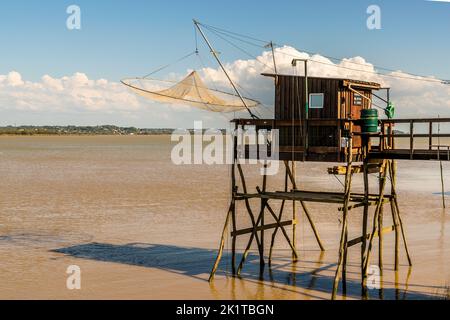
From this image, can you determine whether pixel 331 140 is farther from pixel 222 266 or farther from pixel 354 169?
pixel 222 266

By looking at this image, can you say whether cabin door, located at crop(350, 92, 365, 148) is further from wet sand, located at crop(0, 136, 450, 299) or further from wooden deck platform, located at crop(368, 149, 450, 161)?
wet sand, located at crop(0, 136, 450, 299)

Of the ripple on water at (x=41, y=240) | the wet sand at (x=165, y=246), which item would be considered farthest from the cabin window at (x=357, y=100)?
the ripple on water at (x=41, y=240)

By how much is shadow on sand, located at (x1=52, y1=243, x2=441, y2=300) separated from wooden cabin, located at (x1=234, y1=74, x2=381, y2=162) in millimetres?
3709

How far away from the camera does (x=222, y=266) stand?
2059cm

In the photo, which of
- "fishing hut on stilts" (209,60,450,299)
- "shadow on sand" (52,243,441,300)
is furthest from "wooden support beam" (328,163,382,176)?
"shadow on sand" (52,243,441,300)

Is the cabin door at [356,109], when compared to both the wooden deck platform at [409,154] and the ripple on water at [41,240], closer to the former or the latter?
the wooden deck platform at [409,154]

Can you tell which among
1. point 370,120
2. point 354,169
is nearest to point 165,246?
point 354,169

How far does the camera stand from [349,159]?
697 inches

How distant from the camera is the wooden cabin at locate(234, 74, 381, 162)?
18.6m

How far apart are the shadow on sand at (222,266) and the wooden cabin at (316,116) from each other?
3709 millimetres

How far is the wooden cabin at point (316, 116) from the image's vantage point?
18.6 metres
